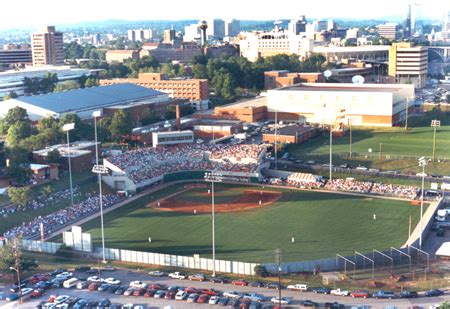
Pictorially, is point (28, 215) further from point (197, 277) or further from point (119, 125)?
point (119, 125)

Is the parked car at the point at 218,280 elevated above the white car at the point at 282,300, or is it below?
below

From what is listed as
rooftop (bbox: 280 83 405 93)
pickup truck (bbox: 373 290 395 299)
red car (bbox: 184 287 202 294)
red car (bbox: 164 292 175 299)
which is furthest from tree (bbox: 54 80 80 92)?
pickup truck (bbox: 373 290 395 299)

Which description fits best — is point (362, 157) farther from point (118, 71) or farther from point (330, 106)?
point (118, 71)

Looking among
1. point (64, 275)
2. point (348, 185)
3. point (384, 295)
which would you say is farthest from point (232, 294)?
point (348, 185)

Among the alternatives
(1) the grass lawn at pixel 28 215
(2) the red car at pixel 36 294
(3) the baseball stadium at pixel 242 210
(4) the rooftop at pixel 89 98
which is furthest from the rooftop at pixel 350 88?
(2) the red car at pixel 36 294

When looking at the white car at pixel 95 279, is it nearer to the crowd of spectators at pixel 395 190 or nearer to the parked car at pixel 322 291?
the parked car at pixel 322 291

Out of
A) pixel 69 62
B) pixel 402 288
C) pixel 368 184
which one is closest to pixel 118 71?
pixel 69 62

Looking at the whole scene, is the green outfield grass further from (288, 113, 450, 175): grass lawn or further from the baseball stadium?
(288, 113, 450, 175): grass lawn
